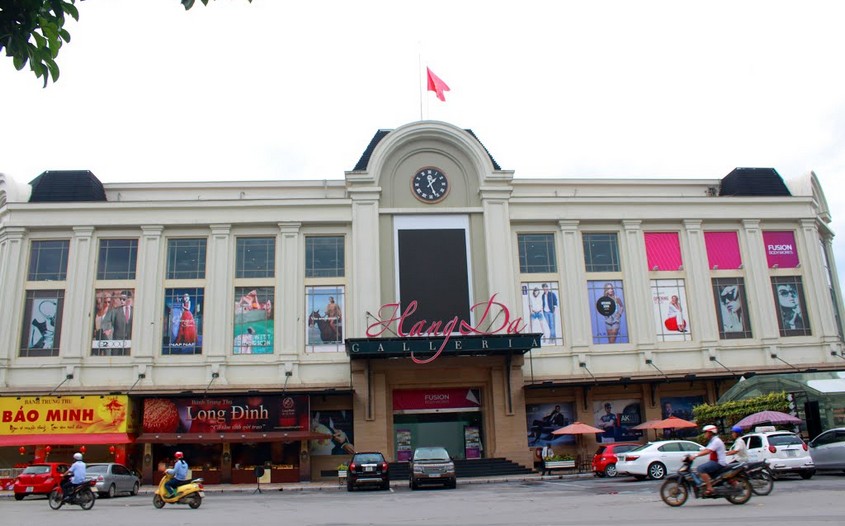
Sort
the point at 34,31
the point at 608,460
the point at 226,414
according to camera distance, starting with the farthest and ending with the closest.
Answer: the point at 226,414 < the point at 608,460 < the point at 34,31

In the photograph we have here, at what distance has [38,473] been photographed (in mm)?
24938

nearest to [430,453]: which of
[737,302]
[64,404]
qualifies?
[64,404]

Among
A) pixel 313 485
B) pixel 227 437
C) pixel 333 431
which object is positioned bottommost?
pixel 313 485

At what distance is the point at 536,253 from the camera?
38.2 metres

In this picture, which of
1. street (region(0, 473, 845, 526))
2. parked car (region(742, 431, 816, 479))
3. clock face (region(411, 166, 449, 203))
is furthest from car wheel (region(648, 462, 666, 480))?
clock face (region(411, 166, 449, 203))

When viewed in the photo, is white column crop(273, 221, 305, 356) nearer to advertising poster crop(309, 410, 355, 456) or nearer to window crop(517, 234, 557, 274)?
advertising poster crop(309, 410, 355, 456)

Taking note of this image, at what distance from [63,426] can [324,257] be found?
47.1 feet

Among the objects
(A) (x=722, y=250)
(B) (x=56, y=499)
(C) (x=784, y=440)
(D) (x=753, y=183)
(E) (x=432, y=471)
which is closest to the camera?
(B) (x=56, y=499)

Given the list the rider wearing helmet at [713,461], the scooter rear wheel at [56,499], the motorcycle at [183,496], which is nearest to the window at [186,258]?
the scooter rear wheel at [56,499]

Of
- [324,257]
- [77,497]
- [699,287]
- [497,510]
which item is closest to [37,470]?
[77,497]

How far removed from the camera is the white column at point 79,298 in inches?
1362

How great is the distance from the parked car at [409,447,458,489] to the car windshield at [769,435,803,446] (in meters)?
10.5

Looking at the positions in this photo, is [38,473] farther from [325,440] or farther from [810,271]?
[810,271]

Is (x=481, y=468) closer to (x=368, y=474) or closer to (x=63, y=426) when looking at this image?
(x=368, y=474)
